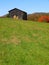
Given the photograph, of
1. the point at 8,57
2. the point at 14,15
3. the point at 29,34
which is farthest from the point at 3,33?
the point at 14,15

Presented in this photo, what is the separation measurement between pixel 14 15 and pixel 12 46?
1276 inches

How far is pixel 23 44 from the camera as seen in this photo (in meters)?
23.9

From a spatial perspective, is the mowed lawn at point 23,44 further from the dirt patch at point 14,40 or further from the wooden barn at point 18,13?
the wooden barn at point 18,13

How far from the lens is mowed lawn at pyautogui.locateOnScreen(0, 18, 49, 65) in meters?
19.8

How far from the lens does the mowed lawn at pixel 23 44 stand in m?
19.8

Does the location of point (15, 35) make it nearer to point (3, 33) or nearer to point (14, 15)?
point (3, 33)

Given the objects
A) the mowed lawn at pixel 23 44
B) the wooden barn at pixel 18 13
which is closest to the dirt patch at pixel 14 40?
the mowed lawn at pixel 23 44

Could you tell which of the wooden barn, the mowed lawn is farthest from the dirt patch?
the wooden barn

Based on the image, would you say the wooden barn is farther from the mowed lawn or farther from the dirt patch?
the dirt patch

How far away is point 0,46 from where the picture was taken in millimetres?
23016

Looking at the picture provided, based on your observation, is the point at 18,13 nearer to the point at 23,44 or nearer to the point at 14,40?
the point at 14,40

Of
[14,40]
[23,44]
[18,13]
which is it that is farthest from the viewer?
[18,13]

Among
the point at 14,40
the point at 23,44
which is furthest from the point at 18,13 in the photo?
the point at 23,44

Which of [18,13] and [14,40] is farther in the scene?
[18,13]
